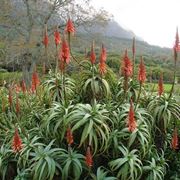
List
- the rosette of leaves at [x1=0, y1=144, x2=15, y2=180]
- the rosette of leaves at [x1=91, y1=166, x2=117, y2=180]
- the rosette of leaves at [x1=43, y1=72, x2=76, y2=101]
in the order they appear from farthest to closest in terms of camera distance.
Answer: the rosette of leaves at [x1=43, y1=72, x2=76, y2=101] → the rosette of leaves at [x1=0, y1=144, x2=15, y2=180] → the rosette of leaves at [x1=91, y1=166, x2=117, y2=180]

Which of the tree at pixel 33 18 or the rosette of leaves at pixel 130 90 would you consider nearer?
the rosette of leaves at pixel 130 90

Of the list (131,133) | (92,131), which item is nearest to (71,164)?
(92,131)

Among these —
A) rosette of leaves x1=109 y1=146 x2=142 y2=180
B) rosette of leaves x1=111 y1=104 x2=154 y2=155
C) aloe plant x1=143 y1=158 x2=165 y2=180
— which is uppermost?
rosette of leaves x1=111 y1=104 x2=154 y2=155

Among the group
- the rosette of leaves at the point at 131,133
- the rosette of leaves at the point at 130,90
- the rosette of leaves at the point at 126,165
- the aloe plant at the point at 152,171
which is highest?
the rosette of leaves at the point at 130,90

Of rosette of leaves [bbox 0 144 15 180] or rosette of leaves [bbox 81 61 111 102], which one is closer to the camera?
rosette of leaves [bbox 0 144 15 180]

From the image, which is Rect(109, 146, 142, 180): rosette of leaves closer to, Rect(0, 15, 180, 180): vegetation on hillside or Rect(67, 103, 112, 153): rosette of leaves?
Rect(0, 15, 180, 180): vegetation on hillside

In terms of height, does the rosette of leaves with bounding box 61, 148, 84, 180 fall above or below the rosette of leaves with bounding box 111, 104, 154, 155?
below

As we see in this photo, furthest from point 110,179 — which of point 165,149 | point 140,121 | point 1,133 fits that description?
point 1,133

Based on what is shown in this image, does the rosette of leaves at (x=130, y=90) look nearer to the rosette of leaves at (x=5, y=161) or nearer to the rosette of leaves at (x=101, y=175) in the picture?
the rosette of leaves at (x=101, y=175)

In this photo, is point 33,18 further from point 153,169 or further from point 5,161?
point 153,169

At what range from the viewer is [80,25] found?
24438 mm

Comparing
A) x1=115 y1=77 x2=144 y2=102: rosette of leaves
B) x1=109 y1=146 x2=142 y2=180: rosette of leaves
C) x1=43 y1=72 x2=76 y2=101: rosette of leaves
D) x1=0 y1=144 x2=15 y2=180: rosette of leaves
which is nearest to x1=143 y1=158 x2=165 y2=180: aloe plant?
x1=109 y1=146 x2=142 y2=180: rosette of leaves

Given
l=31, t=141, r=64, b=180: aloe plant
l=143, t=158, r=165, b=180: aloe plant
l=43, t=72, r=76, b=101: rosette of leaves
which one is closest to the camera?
l=31, t=141, r=64, b=180: aloe plant

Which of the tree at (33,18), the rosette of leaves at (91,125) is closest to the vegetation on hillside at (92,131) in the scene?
the rosette of leaves at (91,125)
